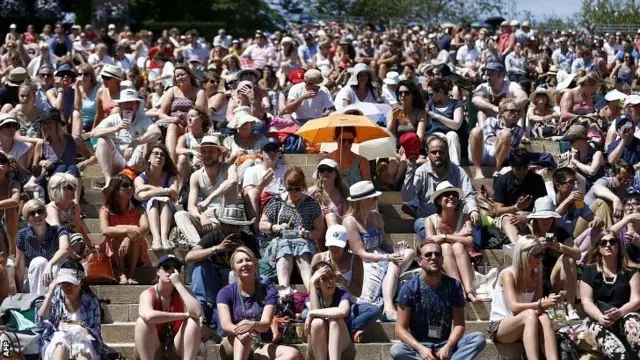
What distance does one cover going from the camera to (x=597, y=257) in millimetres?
13109

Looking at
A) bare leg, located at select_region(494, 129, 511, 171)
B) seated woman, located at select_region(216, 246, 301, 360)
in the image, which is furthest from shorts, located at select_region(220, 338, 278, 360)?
bare leg, located at select_region(494, 129, 511, 171)

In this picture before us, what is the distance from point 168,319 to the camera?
12.1 metres

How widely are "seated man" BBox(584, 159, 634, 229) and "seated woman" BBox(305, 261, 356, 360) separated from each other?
370 centimetres

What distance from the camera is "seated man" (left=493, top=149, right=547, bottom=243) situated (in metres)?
14.7

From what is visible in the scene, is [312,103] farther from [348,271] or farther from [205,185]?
[348,271]

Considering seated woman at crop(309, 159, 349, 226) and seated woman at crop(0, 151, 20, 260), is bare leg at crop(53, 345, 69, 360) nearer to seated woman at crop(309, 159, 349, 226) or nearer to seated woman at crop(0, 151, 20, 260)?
seated woman at crop(0, 151, 20, 260)

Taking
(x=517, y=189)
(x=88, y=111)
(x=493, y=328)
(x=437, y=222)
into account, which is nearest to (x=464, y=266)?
(x=437, y=222)

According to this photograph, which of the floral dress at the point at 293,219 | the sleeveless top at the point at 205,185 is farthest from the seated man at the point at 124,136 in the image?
the floral dress at the point at 293,219

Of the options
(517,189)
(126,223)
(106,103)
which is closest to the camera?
(126,223)

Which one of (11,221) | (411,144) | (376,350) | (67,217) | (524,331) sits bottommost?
(376,350)

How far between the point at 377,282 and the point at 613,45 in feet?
61.8

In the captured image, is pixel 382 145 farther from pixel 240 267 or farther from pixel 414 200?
pixel 240 267

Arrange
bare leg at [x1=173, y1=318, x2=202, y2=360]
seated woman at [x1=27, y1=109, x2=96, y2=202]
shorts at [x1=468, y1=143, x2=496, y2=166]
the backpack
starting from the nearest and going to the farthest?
bare leg at [x1=173, y1=318, x2=202, y2=360], seated woman at [x1=27, y1=109, x2=96, y2=202], shorts at [x1=468, y1=143, x2=496, y2=166], the backpack

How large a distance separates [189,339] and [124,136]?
443 centimetres
